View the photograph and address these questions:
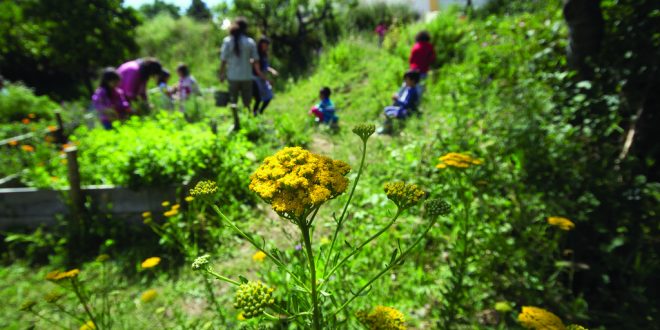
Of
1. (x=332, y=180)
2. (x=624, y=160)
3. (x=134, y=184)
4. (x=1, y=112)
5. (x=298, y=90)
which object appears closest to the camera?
(x=332, y=180)

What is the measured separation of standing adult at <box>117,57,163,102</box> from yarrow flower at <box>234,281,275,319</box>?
5777mm

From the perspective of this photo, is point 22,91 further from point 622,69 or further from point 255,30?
point 622,69

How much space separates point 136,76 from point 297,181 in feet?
19.5

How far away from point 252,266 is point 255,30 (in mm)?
10738

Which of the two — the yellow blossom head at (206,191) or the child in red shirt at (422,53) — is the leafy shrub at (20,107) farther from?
the yellow blossom head at (206,191)

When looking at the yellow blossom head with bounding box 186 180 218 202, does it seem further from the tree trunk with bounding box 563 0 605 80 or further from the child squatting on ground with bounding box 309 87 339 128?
the child squatting on ground with bounding box 309 87 339 128

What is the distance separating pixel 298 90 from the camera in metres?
6.22

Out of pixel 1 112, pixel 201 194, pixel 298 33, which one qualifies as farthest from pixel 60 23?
pixel 201 194

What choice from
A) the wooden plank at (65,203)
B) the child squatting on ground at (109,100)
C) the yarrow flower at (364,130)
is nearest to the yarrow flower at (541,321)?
the yarrow flower at (364,130)

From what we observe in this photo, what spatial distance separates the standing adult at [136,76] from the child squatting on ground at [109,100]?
383 millimetres

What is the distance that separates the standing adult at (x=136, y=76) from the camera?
18.3ft

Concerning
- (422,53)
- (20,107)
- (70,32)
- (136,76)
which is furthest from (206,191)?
(70,32)

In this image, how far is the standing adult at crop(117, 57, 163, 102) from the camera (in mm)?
5588

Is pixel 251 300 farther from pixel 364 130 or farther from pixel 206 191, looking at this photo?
pixel 364 130
